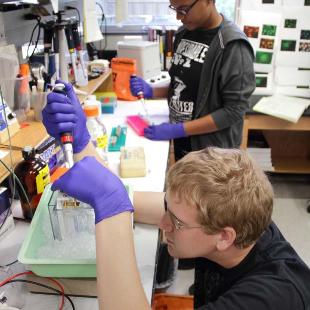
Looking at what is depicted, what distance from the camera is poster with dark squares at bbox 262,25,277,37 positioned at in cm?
253

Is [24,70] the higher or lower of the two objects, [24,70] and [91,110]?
the higher

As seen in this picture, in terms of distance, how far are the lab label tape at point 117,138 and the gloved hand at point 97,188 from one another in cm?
77

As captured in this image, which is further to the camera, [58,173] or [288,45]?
[288,45]

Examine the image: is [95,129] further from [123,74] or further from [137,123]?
[123,74]

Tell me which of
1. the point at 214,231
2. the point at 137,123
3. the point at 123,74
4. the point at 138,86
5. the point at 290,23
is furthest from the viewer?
the point at 290,23

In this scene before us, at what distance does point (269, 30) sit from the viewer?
8.35ft

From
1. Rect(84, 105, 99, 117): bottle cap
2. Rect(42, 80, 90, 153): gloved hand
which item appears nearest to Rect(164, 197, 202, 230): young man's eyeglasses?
Rect(42, 80, 90, 153): gloved hand

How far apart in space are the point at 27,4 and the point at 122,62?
2.56 ft

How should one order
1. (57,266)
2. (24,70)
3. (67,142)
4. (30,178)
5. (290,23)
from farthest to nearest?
(290,23)
(24,70)
(30,178)
(67,142)
(57,266)

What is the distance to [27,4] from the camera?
171 centimetres

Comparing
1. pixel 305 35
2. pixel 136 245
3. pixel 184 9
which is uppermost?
pixel 184 9

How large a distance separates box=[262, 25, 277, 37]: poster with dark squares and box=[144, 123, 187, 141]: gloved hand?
1.28 metres

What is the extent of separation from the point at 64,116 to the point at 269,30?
194cm

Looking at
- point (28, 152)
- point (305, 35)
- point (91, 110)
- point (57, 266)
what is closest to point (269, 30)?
point (305, 35)
